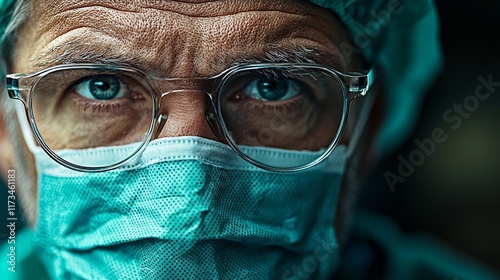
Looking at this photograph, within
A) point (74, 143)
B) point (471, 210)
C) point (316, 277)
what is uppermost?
point (74, 143)

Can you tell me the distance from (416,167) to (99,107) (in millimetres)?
1654

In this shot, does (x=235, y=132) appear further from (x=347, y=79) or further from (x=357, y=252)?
(x=357, y=252)

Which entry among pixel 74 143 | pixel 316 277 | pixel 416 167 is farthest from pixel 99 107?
pixel 416 167

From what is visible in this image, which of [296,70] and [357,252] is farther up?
[296,70]

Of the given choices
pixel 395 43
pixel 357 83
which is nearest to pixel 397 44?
pixel 395 43

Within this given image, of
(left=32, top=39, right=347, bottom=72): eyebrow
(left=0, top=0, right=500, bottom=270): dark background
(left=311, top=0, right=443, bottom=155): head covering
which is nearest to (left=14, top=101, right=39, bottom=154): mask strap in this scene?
(left=32, top=39, right=347, bottom=72): eyebrow

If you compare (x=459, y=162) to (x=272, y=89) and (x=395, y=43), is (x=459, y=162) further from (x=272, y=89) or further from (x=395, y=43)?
(x=272, y=89)

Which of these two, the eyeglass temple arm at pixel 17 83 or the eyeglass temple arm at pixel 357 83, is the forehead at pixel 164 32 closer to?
the eyeglass temple arm at pixel 17 83

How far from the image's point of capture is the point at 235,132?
1537 mm

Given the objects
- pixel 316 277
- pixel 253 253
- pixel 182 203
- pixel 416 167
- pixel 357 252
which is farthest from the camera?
pixel 416 167

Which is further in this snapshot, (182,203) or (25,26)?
(25,26)

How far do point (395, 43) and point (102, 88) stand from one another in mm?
901

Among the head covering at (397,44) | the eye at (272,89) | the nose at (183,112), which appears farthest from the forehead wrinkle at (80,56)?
the head covering at (397,44)

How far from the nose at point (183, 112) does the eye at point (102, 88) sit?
129 mm
